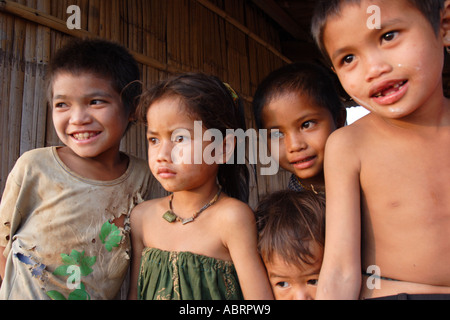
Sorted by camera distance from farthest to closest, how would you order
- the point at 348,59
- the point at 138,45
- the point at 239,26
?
1. the point at 239,26
2. the point at 138,45
3. the point at 348,59

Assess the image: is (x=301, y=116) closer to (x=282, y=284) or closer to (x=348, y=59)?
(x=348, y=59)

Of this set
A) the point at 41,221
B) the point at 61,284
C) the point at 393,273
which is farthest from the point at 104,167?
the point at 393,273

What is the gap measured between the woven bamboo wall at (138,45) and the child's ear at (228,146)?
55cm

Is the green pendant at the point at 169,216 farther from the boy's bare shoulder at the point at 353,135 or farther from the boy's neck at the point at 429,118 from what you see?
the boy's neck at the point at 429,118

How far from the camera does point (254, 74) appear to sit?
4.59 m

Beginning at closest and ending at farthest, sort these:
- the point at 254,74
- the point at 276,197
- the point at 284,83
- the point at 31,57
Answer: the point at 276,197 → the point at 284,83 → the point at 31,57 → the point at 254,74

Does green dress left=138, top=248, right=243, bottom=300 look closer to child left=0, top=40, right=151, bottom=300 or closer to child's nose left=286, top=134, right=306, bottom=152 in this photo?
child left=0, top=40, right=151, bottom=300

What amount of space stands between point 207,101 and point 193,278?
0.66 meters

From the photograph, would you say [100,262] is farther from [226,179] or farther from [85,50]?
[85,50]

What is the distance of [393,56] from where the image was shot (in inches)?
41.3

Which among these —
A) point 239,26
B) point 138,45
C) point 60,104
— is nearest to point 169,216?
point 60,104

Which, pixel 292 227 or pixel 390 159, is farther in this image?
pixel 292 227

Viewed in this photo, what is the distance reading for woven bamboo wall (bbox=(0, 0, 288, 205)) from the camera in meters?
2.23
